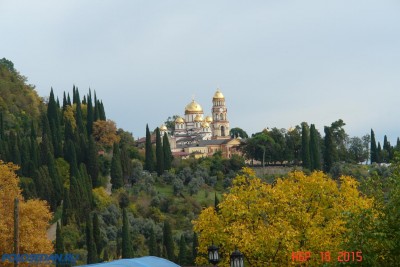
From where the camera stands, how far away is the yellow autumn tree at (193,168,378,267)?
1231 inches

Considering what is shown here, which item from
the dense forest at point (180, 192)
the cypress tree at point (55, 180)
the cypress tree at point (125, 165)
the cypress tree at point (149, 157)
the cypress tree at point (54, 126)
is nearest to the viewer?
the dense forest at point (180, 192)

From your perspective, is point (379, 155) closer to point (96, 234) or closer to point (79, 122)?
point (79, 122)

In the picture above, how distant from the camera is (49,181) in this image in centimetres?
6912

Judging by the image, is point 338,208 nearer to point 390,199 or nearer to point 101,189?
point 390,199

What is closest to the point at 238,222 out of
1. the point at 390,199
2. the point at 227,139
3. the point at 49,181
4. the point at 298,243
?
the point at 298,243

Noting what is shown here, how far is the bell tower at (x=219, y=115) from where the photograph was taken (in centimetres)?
12862

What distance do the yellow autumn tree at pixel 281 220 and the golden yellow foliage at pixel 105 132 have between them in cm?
5297

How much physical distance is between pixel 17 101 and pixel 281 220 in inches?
2802

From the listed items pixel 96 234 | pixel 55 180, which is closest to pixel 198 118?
pixel 55 180

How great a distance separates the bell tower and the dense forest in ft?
85.5

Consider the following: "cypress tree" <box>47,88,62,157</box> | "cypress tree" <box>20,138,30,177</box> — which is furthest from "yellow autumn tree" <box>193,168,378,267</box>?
"cypress tree" <box>47,88,62,157</box>

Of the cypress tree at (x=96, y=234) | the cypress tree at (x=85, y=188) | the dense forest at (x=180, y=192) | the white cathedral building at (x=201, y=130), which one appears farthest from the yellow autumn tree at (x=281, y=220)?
the white cathedral building at (x=201, y=130)

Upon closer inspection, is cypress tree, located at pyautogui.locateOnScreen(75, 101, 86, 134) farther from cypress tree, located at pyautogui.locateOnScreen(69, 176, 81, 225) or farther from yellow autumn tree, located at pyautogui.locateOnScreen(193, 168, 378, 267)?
yellow autumn tree, located at pyautogui.locateOnScreen(193, 168, 378, 267)

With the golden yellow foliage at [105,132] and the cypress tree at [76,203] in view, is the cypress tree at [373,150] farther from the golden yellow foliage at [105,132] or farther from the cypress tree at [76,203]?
the cypress tree at [76,203]
